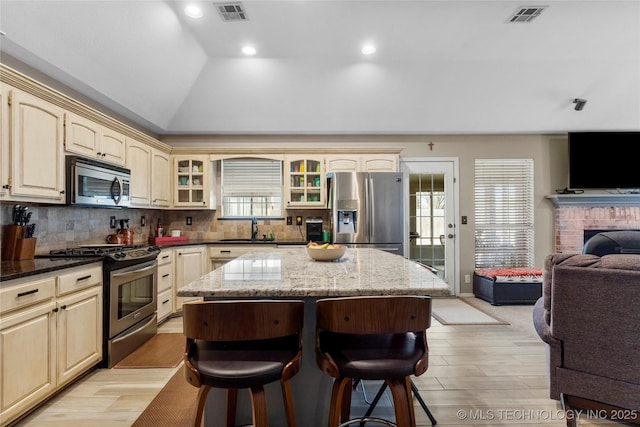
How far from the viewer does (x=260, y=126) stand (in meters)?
4.87

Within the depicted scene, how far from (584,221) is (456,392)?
424 cm

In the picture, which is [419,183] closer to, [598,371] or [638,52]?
[638,52]

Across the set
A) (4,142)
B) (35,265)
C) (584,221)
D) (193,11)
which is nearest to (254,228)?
(193,11)

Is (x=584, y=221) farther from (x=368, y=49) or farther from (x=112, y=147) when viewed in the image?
(x=112, y=147)

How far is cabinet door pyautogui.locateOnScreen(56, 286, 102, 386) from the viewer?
7.34 ft

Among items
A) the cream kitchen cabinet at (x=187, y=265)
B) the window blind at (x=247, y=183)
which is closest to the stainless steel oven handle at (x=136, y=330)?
the cream kitchen cabinet at (x=187, y=265)

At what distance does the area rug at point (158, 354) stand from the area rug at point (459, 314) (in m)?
2.81

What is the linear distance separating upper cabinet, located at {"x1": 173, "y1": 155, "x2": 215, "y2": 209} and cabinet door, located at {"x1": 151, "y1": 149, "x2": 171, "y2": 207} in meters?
0.10

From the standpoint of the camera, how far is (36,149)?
2.39 metres

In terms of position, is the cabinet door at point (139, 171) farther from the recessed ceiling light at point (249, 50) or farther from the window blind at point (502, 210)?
the window blind at point (502, 210)

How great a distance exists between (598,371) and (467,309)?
8.75 feet

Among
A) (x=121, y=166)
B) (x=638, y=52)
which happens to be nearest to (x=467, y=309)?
(x=638, y=52)

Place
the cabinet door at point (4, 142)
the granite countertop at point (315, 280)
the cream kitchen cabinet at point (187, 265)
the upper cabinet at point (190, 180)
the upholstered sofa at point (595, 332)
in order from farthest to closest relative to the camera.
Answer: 1. the upper cabinet at point (190, 180)
2. the cream kitchen cabinet at point (187, 265)
3. the cabinet door at point (4, 142)
4. the upholstered sofa at point (595, 332)
5. the granite countertop at point (315, 280)

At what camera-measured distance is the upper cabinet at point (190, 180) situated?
472 cm
